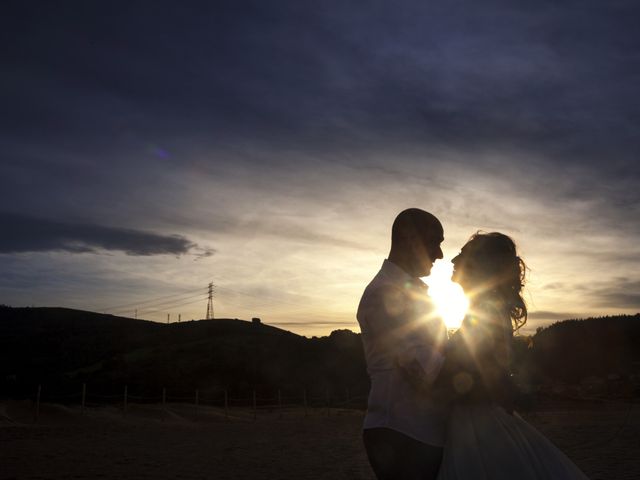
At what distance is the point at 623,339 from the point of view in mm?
37156

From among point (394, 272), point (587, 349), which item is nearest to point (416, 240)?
point (394, 272)

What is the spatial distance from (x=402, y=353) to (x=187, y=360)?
42207mm

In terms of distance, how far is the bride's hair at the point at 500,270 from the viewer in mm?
2341

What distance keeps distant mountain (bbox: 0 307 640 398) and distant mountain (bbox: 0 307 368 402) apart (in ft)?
0.24

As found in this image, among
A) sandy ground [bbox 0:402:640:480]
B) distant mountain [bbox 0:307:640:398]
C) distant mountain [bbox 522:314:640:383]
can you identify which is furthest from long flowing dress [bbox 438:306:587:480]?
distant mountain [bbox 522:314:640:383]

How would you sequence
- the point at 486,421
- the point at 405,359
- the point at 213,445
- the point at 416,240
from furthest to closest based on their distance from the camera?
the point at 213,445, the point at 416,240, the point at 486,421, the point at 405,359

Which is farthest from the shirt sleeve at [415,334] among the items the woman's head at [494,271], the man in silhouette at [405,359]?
the woman's head at [494,271]

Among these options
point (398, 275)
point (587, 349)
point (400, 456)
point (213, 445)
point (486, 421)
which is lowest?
point (213, 445)

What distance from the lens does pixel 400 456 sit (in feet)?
6.73

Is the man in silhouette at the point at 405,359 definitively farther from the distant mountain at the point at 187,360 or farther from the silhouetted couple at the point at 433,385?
the distant mountain at the point at 187,360

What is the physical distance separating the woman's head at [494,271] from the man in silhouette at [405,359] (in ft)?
0.68

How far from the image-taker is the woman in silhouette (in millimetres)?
2090

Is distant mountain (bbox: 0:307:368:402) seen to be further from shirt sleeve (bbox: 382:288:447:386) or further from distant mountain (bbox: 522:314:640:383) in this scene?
shirt sleeve (bbox: 382:288:447:386)

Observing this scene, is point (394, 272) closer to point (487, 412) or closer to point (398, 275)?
point (398, 275)
